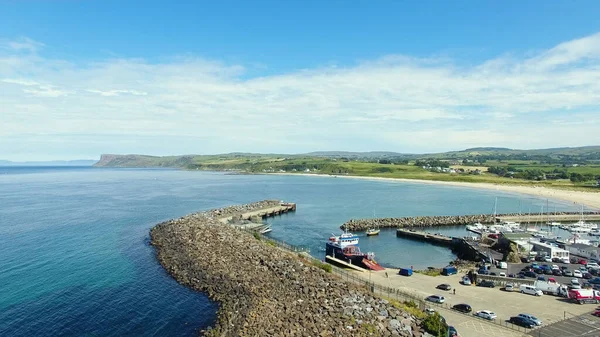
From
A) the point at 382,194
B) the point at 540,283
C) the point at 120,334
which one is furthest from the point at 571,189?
the point at 120,334

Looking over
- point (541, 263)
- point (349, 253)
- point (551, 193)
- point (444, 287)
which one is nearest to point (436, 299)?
point (444, 287)

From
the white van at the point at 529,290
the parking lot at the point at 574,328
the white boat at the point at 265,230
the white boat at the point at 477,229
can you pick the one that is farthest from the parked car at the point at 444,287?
the white boat at the point at 477,229

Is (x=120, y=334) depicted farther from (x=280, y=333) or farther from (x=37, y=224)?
(x=37, y=224)

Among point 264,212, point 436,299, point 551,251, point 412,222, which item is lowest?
point 412,222

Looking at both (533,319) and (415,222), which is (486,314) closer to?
(533,319)

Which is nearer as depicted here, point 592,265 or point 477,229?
point 592,265

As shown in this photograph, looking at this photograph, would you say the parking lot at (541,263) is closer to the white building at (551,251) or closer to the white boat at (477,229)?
the white building at (551,251)

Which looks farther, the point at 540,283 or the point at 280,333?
the point at 540,283
